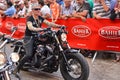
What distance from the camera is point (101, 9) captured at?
10547 millimetres

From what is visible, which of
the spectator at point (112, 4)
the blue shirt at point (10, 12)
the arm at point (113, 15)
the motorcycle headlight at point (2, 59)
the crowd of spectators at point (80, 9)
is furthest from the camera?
the blue shirt at point (10, 12)

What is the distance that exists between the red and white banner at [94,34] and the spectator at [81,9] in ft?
0.65

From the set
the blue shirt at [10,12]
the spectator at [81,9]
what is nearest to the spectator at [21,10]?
the blue shirt at [10,12]

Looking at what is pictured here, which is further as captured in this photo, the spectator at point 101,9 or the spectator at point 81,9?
the spectator at point 81,9

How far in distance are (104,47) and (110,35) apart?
→ 43 cm

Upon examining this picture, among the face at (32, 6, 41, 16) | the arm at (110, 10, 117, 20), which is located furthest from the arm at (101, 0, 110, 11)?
the face at (32, 6, 41, 16)

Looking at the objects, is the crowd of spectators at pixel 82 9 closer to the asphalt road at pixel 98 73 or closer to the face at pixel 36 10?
the asphalt road at pixel 98 73

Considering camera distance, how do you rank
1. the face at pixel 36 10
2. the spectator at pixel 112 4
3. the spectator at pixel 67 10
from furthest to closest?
1. the spectator at pixel 67 10
2. the spectator at pixel 112 4
3. the face at pixel 36 10

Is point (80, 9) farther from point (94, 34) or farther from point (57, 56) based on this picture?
point (57, 56)

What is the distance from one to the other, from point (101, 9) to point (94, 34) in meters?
0.95

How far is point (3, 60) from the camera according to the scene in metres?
5.11

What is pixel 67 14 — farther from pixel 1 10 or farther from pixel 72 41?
pixel 1 10

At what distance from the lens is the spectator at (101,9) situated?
33.8 feet

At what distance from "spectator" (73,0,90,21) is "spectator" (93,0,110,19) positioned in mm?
293
